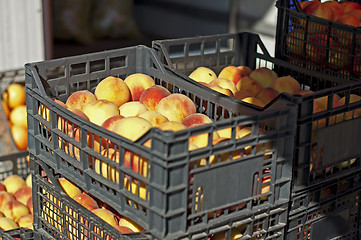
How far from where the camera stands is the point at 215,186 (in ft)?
4.17

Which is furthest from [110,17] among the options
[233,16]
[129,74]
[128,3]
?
[129,74]

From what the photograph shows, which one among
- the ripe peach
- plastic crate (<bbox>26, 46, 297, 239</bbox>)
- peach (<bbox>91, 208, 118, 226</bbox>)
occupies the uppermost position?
plastic crate (<bbox>26, 46, 297, 239</bbox>)

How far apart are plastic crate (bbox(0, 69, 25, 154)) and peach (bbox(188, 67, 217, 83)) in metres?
1.44

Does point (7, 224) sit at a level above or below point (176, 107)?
below

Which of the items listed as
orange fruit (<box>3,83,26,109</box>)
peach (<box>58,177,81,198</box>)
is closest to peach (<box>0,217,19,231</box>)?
peach (<box>58,177,81,198</box>)

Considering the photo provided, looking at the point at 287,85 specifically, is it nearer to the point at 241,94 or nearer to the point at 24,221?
the point at 241,94

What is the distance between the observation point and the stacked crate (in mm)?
1458

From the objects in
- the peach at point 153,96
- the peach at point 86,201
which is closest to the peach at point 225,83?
the peach at point 153,96

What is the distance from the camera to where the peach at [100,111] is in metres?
1.64

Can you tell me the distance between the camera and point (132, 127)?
1.45 m

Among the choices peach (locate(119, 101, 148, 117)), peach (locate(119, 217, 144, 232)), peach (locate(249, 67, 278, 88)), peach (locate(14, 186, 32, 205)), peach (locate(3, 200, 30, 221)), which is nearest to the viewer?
peach (locate(119, 217, 144, 232))

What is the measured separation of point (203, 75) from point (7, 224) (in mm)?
901

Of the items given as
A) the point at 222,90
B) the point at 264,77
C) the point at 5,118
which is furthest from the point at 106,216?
the point at 5,118

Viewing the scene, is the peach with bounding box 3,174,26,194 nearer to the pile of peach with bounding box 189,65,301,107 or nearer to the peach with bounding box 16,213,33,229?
the peach with bounding box 16,213,33,229
